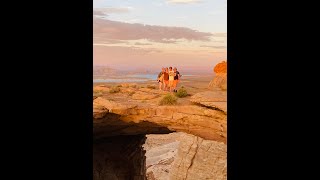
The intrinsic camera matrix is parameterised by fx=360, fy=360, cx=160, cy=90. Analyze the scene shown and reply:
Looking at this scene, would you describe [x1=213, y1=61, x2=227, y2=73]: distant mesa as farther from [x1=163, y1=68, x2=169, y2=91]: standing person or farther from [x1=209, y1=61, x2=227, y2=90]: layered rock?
[x1=163, y1=68, x2=169, y2=91]: standing person

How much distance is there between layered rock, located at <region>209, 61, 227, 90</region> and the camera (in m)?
8.62

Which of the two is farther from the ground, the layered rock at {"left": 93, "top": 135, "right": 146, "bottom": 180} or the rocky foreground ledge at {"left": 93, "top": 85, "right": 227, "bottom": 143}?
the rocky foreground ledge at {"left": 93, "top": 85, "right": 227, "bottom": 143}

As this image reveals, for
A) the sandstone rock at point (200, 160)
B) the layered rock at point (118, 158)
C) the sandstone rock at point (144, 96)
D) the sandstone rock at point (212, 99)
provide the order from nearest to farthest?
1. the sandstone rock at point (212, 99)
2. the sandstone rock at point (144, 96)
3. the layered rock at point (118, 158)
4. the sandstone rock at point (200, 160)

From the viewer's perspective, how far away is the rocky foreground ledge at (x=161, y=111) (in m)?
9.08

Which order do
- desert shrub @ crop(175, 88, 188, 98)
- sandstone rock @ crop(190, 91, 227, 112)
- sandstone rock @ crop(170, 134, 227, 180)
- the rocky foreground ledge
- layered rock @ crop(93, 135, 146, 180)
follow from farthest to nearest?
sandstone rock @ crop(170, 134, 227, 180) → layered rock @ crop(93, 135, 146, 180) → desert shrub @ crop(175, 88, 188, 98) → the rocky foreground ledge → sandstone rock @ crop(190, 91, 227, 112)

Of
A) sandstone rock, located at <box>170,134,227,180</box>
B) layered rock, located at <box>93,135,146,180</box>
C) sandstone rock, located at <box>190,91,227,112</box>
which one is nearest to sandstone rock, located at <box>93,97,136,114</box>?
sandstone rock, located at <box>190,91,227,112</box>

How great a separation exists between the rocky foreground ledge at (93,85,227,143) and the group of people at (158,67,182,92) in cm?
23

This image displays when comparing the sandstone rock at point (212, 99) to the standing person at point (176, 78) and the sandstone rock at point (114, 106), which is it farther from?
the sandstone rock at point (114, 106)

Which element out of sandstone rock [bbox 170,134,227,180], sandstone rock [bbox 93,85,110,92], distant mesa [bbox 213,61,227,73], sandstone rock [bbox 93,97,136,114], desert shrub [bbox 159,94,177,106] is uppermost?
distant mesa [bbox 213,61,227,73]

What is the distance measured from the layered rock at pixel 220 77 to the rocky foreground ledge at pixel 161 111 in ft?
0.61

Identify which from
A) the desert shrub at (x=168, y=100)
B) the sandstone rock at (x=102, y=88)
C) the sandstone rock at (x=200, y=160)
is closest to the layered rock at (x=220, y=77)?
the desert shrub at (x=168, y=100)
